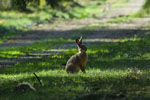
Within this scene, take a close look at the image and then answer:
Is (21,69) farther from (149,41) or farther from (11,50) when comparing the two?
(149,41)

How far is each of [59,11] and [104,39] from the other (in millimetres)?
23467

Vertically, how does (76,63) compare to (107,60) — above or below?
above

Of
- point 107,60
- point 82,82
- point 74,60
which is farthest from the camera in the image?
point 107,60

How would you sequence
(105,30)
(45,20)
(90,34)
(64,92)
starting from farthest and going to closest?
(45,20)
(105,30)
(90,34)
(64,92)

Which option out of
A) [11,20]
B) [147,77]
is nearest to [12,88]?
[147,77]

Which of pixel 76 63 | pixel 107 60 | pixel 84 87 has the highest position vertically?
pixel 84 87

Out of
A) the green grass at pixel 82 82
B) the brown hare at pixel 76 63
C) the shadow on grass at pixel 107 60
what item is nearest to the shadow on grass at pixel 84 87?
the green grass at pixel 82 82

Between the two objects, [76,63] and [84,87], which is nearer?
[84,87]

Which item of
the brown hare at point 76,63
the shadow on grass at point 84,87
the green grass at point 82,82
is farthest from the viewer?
the brown hare at point 76,63

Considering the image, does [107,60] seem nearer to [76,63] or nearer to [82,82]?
[76,63]

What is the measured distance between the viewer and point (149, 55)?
1973 centimetres

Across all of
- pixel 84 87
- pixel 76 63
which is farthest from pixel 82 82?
pixel 76 63

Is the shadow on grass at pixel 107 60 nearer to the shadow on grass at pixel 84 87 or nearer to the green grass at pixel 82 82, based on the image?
the green grass at pixel 82 82

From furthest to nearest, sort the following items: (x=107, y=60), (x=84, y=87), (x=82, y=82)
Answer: (x=107, y=60) → (x=82, y=82) → (x=84, y=87)
